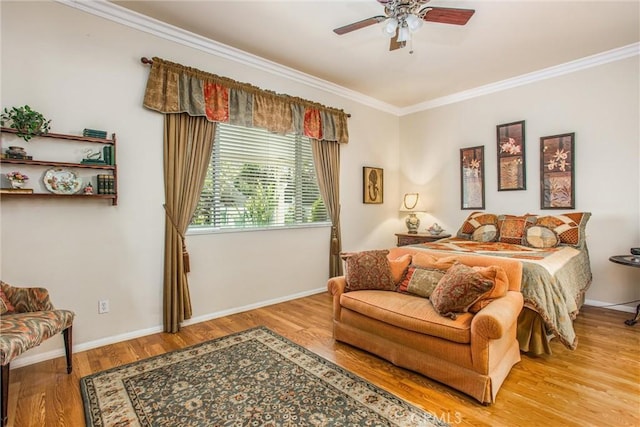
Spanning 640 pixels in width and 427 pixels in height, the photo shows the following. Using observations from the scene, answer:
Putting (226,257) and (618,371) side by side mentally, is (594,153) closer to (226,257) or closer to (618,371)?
(618,371)

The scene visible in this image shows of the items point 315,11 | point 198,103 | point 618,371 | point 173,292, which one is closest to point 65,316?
point 173,292

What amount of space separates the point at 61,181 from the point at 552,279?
3888 mm

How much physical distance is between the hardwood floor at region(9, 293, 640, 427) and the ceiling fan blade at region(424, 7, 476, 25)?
2540mm

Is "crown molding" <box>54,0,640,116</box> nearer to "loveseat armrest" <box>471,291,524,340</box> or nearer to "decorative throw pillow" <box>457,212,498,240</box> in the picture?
"decorative throw pillow" <box>457,212,498,240</box>

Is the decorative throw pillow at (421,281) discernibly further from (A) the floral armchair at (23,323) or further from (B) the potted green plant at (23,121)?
(B) the potted green plant at (23,121)

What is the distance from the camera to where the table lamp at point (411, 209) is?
5.13m

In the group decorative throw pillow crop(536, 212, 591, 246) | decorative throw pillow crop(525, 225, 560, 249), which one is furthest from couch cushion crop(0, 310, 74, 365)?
decorative throw pillow crop(536, 212, 591, 246)

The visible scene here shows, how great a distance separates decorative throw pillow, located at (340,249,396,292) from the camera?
2789 millimetres

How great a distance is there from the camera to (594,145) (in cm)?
374

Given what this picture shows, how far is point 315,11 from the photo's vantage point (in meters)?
2.81

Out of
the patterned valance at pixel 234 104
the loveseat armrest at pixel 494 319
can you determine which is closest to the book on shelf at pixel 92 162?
the patterned valance at pixel 234 104

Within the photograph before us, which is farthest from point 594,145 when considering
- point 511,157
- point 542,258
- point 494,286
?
point 494,286

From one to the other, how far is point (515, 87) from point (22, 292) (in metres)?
5.59

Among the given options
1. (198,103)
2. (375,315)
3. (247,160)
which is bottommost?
(375,315)
